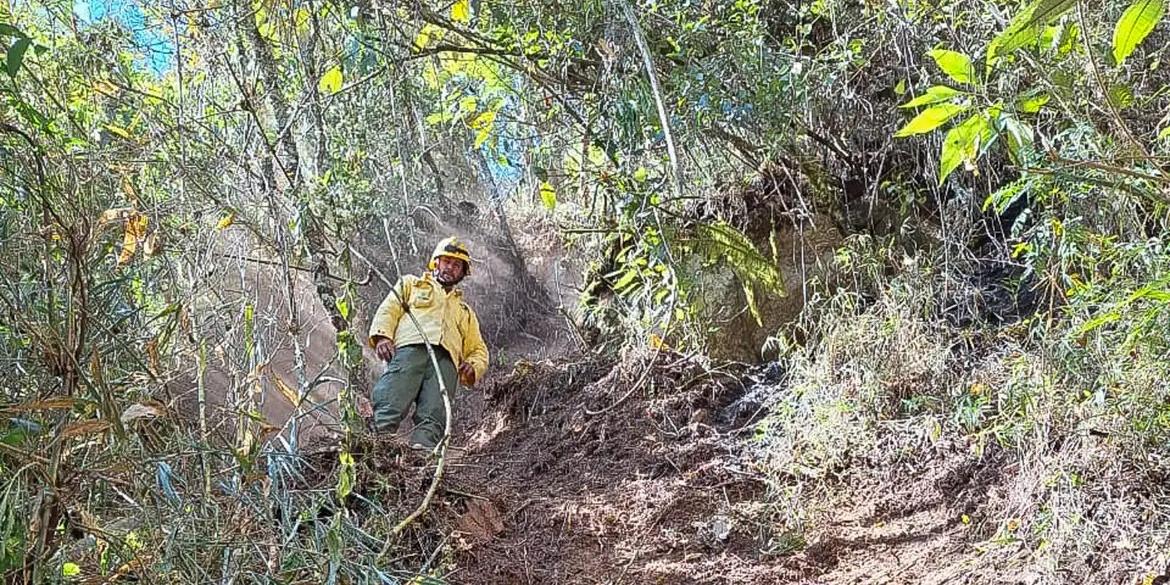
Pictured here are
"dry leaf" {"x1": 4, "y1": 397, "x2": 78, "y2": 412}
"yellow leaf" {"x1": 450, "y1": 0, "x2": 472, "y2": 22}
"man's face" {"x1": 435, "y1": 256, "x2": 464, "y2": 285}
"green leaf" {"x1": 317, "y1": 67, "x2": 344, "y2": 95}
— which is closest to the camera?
"dry leaf" {"x1": 4, "y1": 397, "x2": 78, "y2": 412}

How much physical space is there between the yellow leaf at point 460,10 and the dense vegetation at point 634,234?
0.07ft

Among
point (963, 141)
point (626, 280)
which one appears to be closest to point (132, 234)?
point (963, 141)

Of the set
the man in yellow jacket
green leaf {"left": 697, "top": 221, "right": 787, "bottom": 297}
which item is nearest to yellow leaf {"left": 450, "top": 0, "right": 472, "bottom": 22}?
the man in yellow jacket

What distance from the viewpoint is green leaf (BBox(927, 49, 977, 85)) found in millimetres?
1840

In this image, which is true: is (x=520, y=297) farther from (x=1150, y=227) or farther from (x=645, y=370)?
(x=1150, y=227)

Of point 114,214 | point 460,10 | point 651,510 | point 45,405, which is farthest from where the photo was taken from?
point 460,10

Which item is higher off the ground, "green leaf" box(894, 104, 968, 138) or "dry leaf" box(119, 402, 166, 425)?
"green leaf" box(894, 104, 968, 138)

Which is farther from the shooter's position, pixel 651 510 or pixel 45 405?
pixel 651 510

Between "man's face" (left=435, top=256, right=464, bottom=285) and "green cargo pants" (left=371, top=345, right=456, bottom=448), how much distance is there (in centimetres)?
34

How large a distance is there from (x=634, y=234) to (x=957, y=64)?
2.23m

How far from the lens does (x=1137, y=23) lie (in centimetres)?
131

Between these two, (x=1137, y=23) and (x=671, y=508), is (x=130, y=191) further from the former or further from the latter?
(x=671, y=508)

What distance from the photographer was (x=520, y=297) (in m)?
6.62

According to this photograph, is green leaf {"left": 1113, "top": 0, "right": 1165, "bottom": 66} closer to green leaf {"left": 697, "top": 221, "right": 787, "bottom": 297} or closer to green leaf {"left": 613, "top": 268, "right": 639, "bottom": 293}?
green leaf {"left": 613, "top": 268, "right": 639, "bottom": 293}
